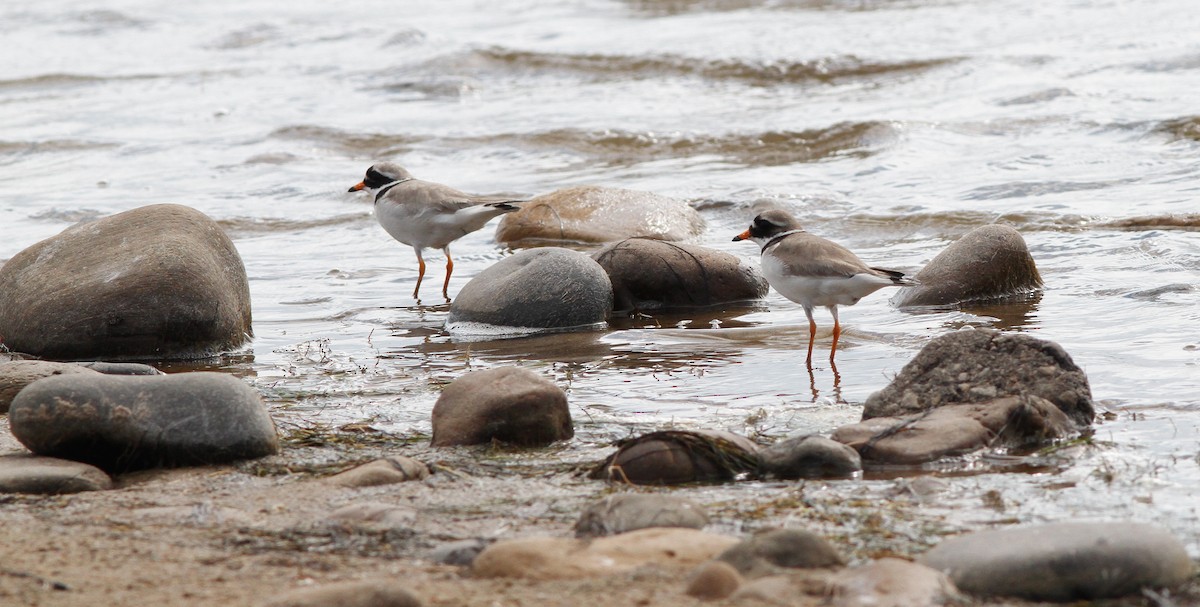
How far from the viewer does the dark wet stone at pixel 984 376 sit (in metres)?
5.32

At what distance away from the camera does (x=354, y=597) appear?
3.43 metres

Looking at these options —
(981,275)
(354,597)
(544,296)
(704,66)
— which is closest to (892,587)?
(354,597)

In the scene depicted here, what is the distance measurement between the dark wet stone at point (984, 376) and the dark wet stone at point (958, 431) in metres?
0.09

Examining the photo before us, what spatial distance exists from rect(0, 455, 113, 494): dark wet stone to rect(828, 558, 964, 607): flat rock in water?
2831mm

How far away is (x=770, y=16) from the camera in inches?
899

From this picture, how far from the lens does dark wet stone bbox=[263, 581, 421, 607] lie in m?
3.42

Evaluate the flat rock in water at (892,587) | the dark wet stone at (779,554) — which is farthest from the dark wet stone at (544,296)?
the flat rock in water at (892,587)

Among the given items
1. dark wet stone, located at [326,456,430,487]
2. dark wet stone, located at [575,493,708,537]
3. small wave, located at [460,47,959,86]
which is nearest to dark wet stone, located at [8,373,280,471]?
dark wet stone, located at [326,456,430,487]

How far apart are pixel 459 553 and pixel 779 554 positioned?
973mm

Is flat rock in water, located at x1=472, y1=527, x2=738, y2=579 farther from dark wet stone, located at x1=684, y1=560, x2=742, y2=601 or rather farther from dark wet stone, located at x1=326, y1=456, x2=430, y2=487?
dark wet stone, located at x1=326, y1=456, x2=430, y2=487

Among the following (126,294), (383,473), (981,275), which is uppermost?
(126,294)

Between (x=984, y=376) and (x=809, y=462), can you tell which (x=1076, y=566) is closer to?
(x=809, y=462)

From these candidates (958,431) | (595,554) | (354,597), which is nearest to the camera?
(354,597)

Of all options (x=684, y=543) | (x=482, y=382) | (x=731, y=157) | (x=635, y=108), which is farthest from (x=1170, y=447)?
(x=635, y=108)
